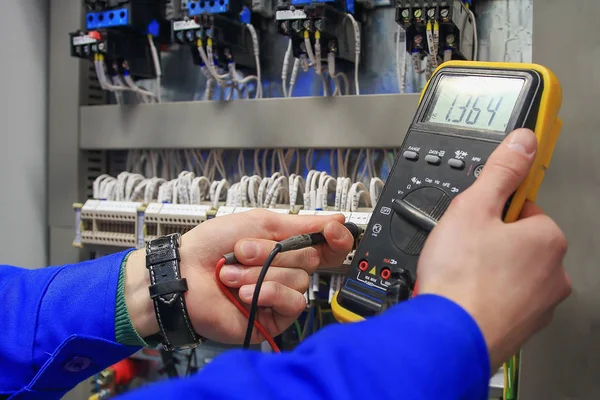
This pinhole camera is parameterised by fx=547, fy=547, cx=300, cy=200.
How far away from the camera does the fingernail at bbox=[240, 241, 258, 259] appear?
73 cm

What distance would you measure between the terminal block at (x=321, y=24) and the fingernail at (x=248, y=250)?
52 centimetres

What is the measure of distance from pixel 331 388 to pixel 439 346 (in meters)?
0.09

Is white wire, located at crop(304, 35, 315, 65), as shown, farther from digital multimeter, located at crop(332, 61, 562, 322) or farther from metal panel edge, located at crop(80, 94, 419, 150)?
digital multimeter, located at crop(332, 61, 562, 322)

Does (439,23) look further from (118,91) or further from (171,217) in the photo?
(118,91)

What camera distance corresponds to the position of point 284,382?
391 mm

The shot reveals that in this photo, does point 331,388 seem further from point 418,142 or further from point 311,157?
point 311,157

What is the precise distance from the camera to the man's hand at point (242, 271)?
2.44 feet

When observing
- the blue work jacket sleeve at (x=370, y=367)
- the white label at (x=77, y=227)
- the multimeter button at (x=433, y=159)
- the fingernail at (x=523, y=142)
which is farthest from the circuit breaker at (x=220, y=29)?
the blue work jacket sleeve at (x=370, y=367)

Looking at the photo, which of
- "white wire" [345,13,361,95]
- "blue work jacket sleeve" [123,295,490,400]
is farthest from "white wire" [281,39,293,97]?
"blue work jacket sleeve" [123,295,490,400]

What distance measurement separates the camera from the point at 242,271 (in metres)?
0.74

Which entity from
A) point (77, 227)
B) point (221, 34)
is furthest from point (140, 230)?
point (221, 34)

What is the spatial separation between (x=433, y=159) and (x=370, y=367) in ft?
1.07

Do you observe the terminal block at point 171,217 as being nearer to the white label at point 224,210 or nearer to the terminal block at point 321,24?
the white label at point 224,210

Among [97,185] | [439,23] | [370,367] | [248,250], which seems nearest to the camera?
[370,367]
